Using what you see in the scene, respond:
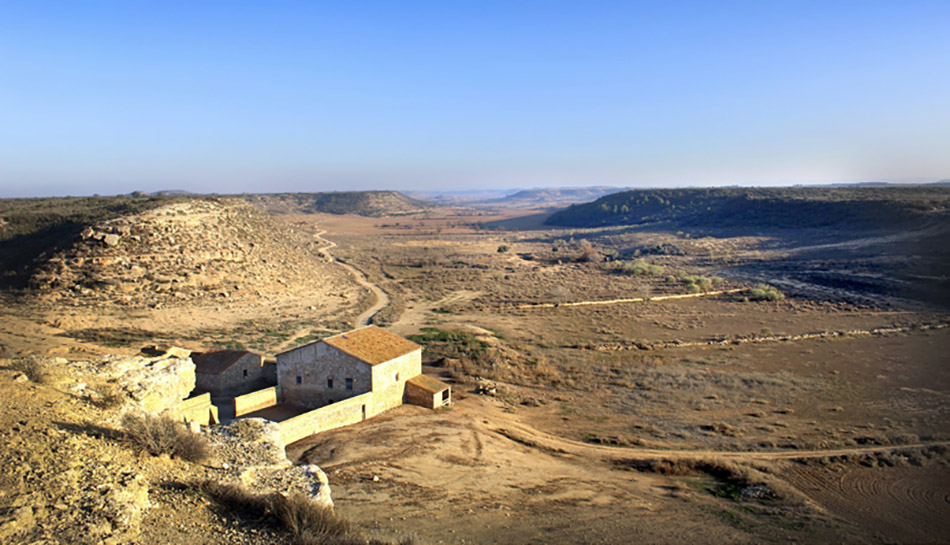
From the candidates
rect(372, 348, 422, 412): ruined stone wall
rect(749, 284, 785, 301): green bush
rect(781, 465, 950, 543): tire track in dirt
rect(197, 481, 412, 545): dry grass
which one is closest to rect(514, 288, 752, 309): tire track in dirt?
rect(749, 284, 785, 301): green bush

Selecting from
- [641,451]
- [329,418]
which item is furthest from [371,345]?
[641,451]

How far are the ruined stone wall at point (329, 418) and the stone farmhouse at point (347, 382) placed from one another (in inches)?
1.2

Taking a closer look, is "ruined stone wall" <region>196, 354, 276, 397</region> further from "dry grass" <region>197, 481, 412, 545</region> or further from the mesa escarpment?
the mesa escarpment

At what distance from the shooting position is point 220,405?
61.1 feet

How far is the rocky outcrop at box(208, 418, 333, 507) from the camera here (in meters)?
10.2

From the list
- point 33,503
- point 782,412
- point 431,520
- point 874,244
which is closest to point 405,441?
point 431,520

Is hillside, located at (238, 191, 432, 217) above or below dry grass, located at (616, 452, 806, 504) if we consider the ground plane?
above

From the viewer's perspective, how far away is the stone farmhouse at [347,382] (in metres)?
17.9

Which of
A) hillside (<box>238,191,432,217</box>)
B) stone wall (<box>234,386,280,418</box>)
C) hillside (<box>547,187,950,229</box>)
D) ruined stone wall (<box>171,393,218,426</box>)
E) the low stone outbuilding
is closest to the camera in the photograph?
ruined stone wall (<box>171,393,218,426</box>)

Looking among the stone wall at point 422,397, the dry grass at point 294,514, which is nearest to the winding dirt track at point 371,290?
the stone wall at point 422,397

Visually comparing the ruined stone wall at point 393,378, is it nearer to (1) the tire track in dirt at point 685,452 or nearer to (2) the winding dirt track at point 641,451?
(2) the winding dirt track at point 641,451

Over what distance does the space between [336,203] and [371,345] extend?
14195 cm

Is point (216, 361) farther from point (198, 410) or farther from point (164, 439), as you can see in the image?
point (164, 439)

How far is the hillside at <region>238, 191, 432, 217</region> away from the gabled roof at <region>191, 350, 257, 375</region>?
121668mm
